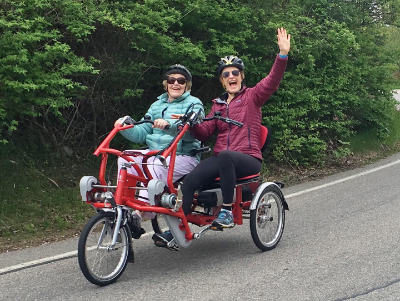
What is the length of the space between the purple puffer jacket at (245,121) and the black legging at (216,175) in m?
0.32

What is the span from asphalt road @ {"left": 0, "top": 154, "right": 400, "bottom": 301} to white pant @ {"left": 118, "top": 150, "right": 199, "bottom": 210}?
2.80 feet

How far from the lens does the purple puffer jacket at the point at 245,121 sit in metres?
5.98

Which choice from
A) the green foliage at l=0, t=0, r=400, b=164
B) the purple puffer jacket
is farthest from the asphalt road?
the green foliage at l=0, t=0, r=400, b=164

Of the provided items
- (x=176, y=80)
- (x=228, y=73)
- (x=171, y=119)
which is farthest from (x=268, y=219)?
(x=176, y=80)

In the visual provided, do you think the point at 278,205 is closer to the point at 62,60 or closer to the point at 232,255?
the point at 232,255

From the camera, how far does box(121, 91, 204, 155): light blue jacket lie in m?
6.03

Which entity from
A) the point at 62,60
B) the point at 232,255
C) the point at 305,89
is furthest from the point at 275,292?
the point at 305,89

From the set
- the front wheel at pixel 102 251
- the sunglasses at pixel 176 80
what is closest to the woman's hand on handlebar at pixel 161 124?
the sunglasses at pixel 176 80

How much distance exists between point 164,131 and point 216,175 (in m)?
0.76

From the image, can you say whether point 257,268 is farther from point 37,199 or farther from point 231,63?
point 37,199

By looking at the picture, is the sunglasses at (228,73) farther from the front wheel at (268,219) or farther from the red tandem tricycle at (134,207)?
the front wheel at (268,219)

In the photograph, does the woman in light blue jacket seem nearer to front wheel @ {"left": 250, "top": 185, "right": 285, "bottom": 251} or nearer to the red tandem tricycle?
the red tandem tricycle

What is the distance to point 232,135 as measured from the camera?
19.9 feet

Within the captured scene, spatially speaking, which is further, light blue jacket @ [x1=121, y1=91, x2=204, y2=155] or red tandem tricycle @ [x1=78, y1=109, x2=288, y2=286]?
light blue jacket @ [x1=121, y1=91, x2=204, y2=155]
